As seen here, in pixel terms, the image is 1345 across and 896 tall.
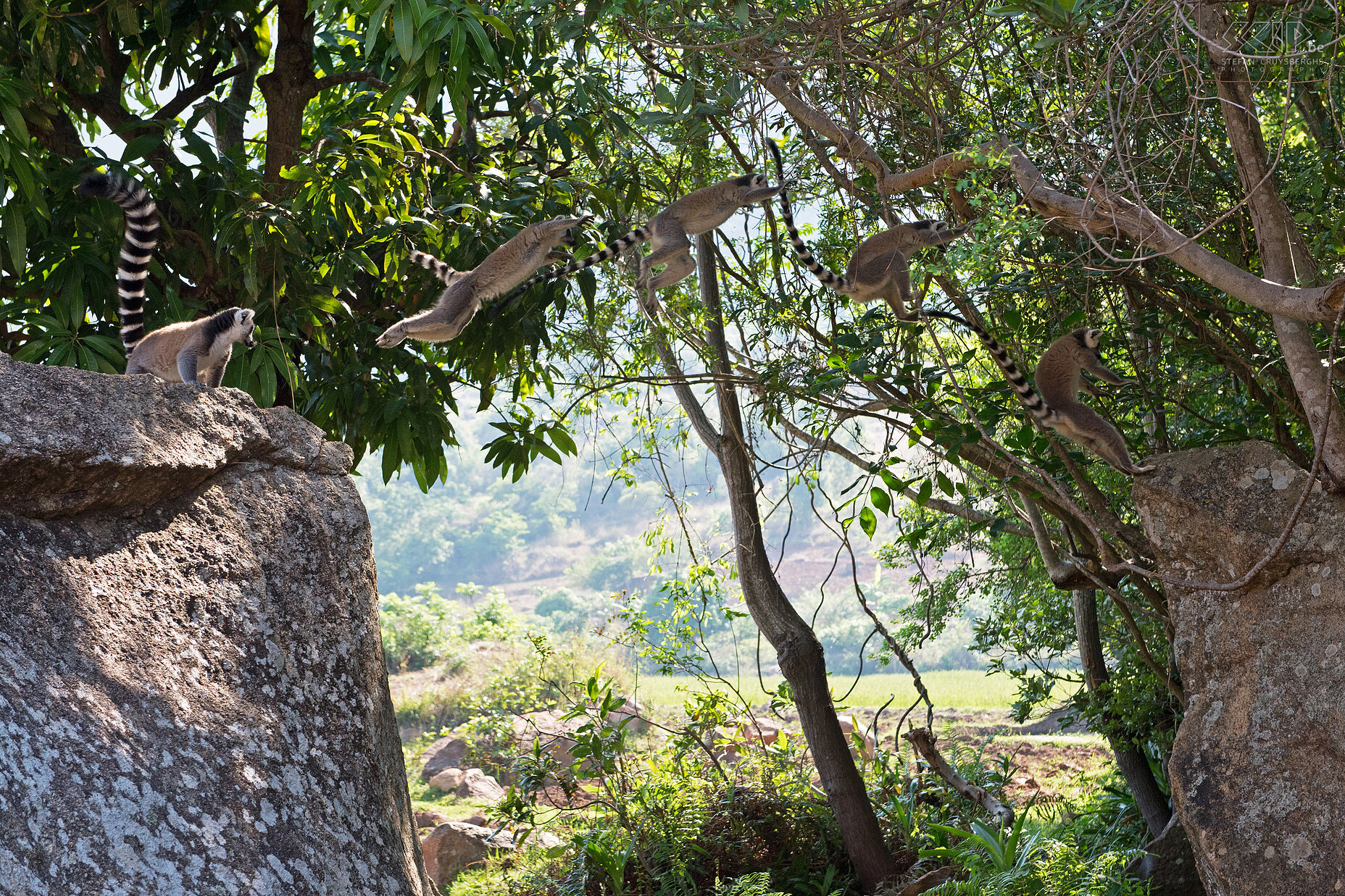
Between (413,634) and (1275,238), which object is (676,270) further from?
(413,634)

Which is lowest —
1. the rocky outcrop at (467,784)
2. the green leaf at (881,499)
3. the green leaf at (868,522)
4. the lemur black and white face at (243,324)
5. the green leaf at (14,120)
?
the rocky outcrop at (467,784)

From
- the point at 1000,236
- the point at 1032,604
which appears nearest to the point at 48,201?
the point at 1000,236

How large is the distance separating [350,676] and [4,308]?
1999 millimetres

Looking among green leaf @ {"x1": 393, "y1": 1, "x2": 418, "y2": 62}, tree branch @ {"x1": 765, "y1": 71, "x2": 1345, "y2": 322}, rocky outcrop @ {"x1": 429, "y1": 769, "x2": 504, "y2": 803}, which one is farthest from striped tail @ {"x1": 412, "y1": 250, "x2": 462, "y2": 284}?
rocky outcrop @ {"x1": 429, "y1": 769, "x2": 504, "y2": 803}

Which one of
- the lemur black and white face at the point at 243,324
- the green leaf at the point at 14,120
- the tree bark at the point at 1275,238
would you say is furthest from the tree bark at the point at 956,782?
the green leaf at the point at 14,120

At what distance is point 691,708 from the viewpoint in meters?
6.04

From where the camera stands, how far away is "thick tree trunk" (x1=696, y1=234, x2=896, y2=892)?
4992 mm

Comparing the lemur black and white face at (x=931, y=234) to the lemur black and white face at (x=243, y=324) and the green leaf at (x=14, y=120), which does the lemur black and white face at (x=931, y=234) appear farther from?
the green leaf at (x=14, y=120)

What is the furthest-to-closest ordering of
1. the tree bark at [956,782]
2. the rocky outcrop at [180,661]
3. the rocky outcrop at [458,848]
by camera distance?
the rocky outcrop at [458,848] → the tree bark at [956,782] → the rocky outcrop at [180,661]

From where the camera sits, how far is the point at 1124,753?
5145mm

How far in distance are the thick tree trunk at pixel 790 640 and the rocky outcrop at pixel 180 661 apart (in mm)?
2663

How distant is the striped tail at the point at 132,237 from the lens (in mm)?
3107

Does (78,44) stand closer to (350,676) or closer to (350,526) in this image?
(350,526)

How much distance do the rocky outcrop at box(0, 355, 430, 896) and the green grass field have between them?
7.85 meters
